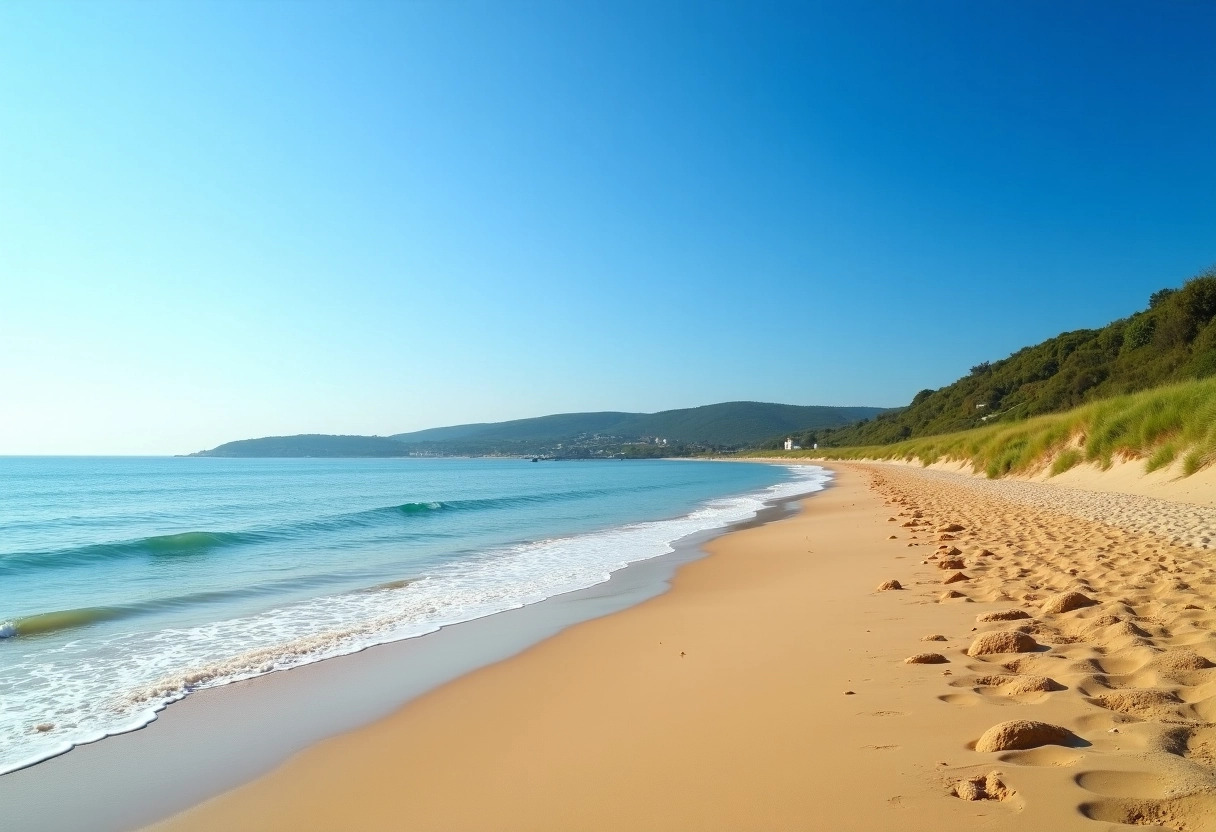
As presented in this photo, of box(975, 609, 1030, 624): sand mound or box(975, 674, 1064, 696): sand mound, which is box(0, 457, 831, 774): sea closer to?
box(975, 609, 1030, 624): sand mound

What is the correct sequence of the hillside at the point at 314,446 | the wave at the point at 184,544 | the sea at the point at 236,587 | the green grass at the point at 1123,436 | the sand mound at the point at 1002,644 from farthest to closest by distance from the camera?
1. the hillside at the point at 314,446
2. the wave at the point at 184,544
3. the green grass at the point at 1123,436
4. the sea at the point at 236,587
5. the sand mound at the point at 1002,644

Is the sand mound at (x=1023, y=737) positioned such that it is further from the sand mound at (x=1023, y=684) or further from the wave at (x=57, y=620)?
the wave at (x=57, y=620)

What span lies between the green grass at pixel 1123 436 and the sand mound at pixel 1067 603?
33.4 ft

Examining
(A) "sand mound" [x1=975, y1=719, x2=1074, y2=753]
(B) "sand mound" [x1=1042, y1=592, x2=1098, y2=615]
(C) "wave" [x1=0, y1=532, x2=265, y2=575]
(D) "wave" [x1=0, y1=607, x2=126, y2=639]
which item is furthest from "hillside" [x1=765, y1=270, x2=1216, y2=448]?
(C) "wave" [x1=0, y1=532, x2=265, y2=575]

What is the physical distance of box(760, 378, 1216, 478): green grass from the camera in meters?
12.8

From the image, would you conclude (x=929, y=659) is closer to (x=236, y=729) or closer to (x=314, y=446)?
(x=236, y=729)

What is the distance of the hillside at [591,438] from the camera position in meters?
166

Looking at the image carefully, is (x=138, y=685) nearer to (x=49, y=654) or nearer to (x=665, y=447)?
(x=49, y=654)

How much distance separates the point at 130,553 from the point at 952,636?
15.7 meters

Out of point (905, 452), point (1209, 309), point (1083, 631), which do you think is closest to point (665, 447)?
point (905, 452)

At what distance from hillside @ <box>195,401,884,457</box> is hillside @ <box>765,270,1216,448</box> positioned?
283 ft

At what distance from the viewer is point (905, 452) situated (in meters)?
53.8

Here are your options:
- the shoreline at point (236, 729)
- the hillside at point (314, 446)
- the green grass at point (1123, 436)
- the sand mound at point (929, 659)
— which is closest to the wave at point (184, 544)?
the shoreline at point (236, 729)

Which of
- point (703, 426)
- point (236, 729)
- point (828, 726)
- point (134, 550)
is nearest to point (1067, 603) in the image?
point (828, 726)
